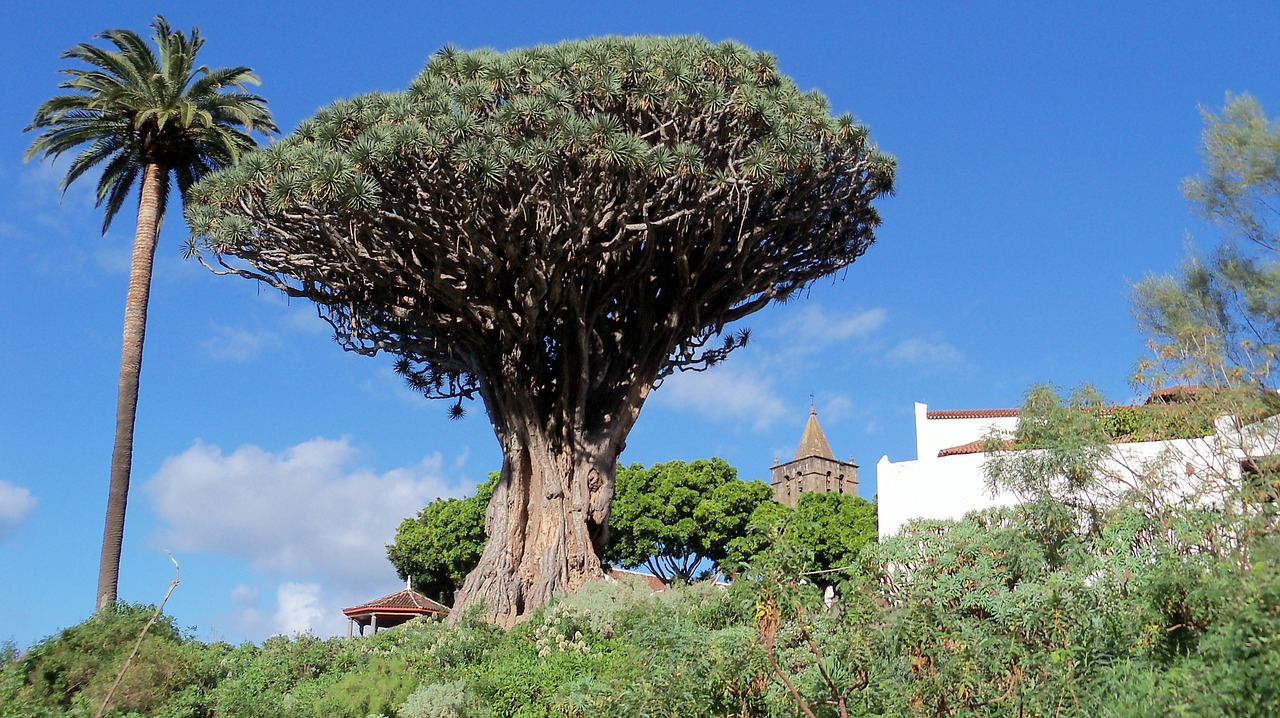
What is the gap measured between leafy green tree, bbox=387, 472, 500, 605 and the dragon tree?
21.5 meters

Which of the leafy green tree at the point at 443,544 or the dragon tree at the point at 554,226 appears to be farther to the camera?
the leafy green tree at the point at 443,544

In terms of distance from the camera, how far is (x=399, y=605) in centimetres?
3438

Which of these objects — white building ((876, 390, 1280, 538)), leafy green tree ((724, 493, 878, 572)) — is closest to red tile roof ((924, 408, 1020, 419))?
white building ((876, 390, 1280, 538))

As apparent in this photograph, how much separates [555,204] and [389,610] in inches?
818

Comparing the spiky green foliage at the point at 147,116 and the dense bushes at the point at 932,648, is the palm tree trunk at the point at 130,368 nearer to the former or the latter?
the spiky green foliage at the point at 147,116

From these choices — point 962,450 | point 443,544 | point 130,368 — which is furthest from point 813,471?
point 130,368

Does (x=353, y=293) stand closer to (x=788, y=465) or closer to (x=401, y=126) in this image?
(x=401, y=126)

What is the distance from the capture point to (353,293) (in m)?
19.9

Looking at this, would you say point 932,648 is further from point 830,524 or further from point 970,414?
point 830,524

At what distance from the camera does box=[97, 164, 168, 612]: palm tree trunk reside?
20109mm

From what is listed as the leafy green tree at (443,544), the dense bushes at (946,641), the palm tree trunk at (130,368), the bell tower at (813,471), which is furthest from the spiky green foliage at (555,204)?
Result: the bell tower at (813,471)

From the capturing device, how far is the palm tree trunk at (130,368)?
20.1 m

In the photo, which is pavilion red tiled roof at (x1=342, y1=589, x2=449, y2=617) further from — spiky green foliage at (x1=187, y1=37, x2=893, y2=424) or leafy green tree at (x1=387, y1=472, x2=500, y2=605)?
spiky green foliage at (x1=187, y1=37, x2=893, y2=424)

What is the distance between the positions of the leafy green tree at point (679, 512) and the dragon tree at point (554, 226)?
67.6 feet
